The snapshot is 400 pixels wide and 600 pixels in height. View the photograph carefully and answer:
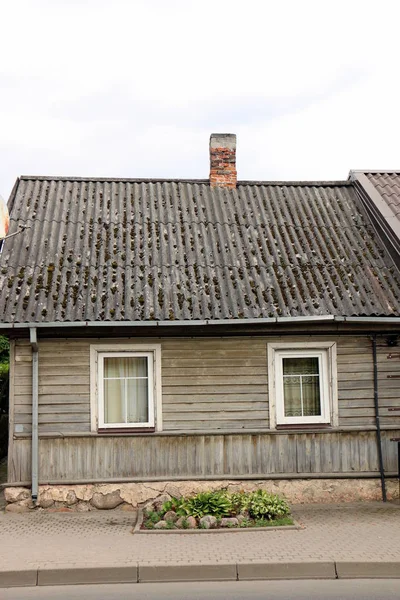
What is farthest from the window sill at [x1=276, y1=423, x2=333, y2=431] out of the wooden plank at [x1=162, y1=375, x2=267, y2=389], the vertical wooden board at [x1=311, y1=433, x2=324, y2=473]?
the wooden plank at [x1=162, y1=375, x2=267, y2=389]

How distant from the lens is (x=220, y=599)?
626 centimetres

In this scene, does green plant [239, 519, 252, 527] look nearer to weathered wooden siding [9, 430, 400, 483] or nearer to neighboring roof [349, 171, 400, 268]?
weathered wooden siding [9, 430, 400, 483]

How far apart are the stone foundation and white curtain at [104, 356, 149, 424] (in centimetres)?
104

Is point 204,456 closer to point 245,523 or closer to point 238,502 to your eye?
point 238,502

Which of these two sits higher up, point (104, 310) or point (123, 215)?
point (123, 215)

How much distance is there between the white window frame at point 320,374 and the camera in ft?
33.8

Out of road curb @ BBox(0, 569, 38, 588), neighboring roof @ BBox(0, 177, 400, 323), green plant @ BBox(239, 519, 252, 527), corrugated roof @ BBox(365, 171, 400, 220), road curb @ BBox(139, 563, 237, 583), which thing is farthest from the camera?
corrugated roof @ BBox(365, 171, 400, 220)

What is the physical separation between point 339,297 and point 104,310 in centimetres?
368

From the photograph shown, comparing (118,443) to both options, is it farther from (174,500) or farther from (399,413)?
(399,413)

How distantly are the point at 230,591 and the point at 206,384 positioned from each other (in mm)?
4037

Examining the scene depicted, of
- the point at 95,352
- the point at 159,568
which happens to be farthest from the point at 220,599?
the point at 95,352

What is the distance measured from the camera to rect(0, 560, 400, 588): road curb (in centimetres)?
680

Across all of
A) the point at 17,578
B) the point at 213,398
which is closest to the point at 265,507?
the point at 213,398

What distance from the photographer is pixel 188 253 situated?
11289 mm
